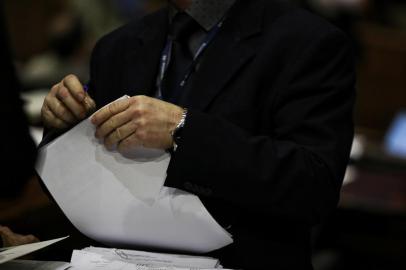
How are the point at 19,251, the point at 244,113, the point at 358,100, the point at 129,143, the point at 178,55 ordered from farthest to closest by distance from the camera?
the point at 358,100
the point at 178,55
the point at 244,113
the point at 129,143
the point at 19,251

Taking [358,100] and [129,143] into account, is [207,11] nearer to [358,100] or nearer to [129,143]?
[129,143]

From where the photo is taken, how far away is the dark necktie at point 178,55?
4.88 ft

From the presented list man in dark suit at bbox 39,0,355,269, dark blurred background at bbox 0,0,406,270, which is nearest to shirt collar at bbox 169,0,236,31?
man in dark suit at bbox 39,0,355,269

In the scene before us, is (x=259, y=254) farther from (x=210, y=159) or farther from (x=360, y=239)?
(x=360, y=239)

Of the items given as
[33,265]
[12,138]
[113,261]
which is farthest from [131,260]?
[12,138]

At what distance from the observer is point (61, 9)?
7.14m

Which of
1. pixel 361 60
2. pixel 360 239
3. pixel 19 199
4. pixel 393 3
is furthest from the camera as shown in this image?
pixel 393 3

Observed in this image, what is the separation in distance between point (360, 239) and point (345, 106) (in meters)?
2.27

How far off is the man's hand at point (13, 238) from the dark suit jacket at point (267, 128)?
0.29 meters

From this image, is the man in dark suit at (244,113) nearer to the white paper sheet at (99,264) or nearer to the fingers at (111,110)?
the fingers at (111,110)

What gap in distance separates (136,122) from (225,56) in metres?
0.26

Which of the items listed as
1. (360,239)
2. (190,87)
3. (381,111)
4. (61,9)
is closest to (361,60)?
(381,111)

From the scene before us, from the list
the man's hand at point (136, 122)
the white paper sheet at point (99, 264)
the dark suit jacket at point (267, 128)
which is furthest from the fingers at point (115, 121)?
the white paper sheet at point (99, 264)

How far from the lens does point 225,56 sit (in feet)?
4.73
